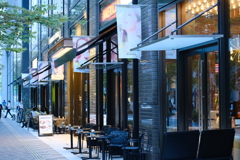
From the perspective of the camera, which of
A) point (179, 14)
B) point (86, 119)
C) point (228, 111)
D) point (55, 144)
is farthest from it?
point (86, 119)

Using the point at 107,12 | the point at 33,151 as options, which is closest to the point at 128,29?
the point at 107,12

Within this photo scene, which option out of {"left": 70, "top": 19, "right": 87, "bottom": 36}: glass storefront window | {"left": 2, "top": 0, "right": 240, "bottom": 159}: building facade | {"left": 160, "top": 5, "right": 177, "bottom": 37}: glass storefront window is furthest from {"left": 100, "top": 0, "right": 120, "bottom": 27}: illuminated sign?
{"left": 160, "top": 5, "right": 177, "bottom": 37}: glass storefront window

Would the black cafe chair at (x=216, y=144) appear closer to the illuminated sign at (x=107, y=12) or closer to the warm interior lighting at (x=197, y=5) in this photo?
the warm interior lighting at (x=197, y=5)

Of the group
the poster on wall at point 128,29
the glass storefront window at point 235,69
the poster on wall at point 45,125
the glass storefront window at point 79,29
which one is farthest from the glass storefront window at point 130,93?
the poster on wall at point 45,125

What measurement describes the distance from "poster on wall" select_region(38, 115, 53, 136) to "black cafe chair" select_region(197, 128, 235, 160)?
1588 cm

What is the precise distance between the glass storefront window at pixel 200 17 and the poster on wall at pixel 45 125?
13.5 meters

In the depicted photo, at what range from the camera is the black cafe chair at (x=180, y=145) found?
8.03 m

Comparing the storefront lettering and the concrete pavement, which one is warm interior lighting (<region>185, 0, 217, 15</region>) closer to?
the storefront lettering

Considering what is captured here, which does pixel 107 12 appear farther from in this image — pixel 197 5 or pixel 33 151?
pixel 197 5

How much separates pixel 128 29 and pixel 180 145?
4553 millimetres

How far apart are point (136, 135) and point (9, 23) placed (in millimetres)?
5596

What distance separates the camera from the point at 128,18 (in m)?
11.9

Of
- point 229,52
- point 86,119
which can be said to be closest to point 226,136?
point 229,52

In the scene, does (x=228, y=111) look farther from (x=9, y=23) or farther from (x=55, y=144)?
(x=55, y=144)
